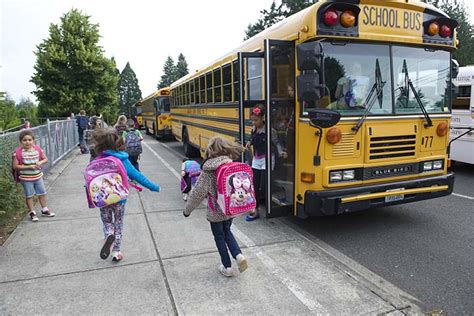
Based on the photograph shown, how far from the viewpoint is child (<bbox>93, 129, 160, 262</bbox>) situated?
375 centimetres

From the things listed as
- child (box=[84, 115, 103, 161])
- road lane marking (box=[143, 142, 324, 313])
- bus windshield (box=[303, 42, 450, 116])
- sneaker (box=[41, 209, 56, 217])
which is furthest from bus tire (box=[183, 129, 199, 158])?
bus windshield (box=[303, 42, 450, 116])

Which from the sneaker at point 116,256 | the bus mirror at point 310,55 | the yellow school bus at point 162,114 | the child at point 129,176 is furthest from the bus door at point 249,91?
the yellow school bus at point 162,114

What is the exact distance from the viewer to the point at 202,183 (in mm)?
3408

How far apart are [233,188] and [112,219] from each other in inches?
60.5

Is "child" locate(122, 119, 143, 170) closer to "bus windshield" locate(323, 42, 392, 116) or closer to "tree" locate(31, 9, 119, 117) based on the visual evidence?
"bus windshield" locate(323, 42, 392, 116)

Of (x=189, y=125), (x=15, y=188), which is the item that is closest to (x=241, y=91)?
(x=15, y=188)

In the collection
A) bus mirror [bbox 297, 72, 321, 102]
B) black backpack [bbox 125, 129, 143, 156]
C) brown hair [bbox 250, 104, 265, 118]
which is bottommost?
black backpack [bbox 125, 129, 143, 156]

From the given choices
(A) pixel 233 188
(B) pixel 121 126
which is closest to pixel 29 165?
(B) pixel 121 126

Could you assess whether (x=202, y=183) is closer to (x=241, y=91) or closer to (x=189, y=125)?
(x=241, y=91)

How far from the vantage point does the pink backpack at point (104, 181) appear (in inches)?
143

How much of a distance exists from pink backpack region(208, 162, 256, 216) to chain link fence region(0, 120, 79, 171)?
13.6 feet

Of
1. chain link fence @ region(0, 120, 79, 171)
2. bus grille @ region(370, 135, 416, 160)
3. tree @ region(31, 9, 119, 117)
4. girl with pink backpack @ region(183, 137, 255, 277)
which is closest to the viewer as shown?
girl with pink backpack @ region(183, 137, 255, 277)

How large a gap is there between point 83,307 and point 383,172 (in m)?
3.56

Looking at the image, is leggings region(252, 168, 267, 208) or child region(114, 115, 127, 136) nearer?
leggings region(252, 168, 267, 208)
